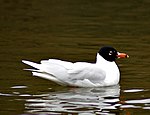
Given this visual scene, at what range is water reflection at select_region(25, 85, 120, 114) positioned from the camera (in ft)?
42.3

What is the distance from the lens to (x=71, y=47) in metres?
20.1

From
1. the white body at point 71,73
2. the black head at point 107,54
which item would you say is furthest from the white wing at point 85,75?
the black head at point 107,54

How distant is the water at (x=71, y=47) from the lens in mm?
13430

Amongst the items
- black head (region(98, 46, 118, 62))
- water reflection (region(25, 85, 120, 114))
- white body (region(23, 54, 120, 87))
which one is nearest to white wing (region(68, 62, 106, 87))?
white body (region(23, 54, 120, 87))

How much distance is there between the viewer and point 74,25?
80.9 ft

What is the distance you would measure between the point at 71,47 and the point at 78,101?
649 centimetres

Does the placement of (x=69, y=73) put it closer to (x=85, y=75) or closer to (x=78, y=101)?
(x=85, y=75)

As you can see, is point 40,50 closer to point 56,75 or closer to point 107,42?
point 107,42

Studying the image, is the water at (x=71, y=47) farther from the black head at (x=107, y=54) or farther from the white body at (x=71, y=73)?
the black head at (x=107, y=54)

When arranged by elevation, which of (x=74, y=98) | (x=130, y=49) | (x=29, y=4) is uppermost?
(x=29, y=4)

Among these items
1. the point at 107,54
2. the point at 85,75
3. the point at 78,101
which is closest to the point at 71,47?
the point at 107,54

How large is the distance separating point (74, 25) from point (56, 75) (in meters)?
9.68

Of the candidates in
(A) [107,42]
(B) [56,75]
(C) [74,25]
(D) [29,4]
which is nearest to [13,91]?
(B) [56,75]

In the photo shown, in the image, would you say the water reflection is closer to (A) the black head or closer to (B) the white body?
(B) the white body
